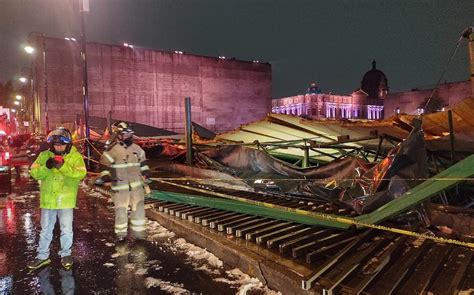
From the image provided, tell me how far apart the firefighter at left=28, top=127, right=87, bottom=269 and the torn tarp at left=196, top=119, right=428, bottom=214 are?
432 cm

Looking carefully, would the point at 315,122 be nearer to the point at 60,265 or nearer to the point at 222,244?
the point at 222,244

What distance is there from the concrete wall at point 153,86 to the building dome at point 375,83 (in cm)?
4764

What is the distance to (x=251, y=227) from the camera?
535 centimetres

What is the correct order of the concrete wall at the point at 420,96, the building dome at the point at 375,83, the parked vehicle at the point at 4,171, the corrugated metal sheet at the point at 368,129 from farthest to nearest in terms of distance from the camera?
1. the building dome at the point at 375,83
2. the concrete wall at the point at 420,96
3. the parked vehicle at the point at 4,171
4. the corrugated metal sheet at the point at 368,129

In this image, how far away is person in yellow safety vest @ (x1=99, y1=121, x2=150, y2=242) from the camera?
215 inches

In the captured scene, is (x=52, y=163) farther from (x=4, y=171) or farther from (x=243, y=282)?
(x=4, y=171)

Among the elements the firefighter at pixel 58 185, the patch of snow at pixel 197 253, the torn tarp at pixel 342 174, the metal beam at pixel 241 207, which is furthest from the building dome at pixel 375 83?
the firefighter at pixel 58 185

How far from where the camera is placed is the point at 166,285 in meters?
4.00

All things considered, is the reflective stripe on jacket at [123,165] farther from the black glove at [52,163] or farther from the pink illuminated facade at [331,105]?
the pink illuminated facade at [331,105]

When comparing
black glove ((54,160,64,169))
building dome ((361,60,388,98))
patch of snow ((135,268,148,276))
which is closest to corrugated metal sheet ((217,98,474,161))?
patch of snow ((135,268,148,276))

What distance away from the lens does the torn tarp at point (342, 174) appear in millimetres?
5047

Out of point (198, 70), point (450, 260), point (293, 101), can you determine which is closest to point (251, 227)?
point (450, 260)

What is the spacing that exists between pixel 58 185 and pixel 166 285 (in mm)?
2019

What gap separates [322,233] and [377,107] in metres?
76.0
